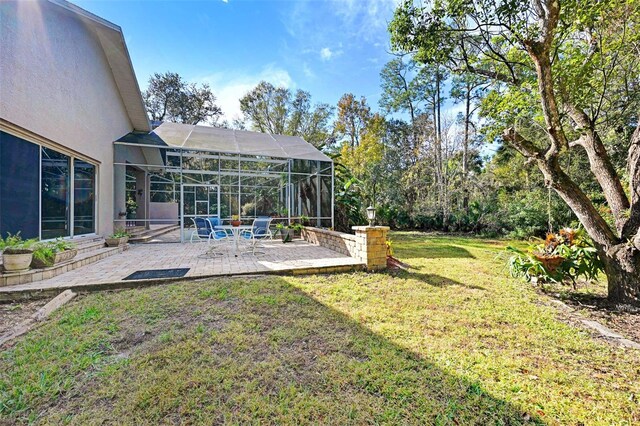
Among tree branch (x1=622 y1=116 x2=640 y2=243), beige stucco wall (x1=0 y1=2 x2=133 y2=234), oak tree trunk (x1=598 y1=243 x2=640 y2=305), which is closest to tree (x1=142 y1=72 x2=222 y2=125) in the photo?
beige stucco wall (x1=0 y1=2 x2=133 y2=234)

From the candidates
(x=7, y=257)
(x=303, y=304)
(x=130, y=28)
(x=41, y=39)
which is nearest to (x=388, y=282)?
(x=303, y=304)

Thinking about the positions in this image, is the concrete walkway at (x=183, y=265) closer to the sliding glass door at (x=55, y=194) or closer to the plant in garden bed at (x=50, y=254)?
the plant in garden bed at (x=50, y=254)

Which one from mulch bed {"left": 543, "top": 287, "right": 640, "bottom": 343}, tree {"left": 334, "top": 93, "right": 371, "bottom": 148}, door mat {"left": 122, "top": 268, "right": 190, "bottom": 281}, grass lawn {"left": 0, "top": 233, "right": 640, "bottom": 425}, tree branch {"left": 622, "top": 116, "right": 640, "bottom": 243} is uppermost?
tree {"left": 334, "top": 93, "right": 371, "bottom": 148}

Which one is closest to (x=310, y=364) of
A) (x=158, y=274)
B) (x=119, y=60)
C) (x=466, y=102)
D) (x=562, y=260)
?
(x=158, y=274)

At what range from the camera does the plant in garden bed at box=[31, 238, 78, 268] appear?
4562 mm

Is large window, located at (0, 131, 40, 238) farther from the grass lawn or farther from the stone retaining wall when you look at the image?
the stone retaining wall

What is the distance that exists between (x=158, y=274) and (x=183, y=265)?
80 cm

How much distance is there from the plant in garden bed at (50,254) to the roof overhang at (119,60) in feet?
18.5

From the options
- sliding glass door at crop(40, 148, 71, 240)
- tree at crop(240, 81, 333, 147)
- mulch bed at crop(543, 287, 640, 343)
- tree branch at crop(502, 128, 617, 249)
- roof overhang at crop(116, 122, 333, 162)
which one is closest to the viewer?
mulch bed at crop(543, 287, 640, 343)

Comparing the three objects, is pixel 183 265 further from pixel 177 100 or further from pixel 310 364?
pixel 177 100

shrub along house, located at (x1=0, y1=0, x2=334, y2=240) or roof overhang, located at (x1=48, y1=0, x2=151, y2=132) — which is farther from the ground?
roof overhang, located at (x1=48, y1=0, x2=151, y2=132)

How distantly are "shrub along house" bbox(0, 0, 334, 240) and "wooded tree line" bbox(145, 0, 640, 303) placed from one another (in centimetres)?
297

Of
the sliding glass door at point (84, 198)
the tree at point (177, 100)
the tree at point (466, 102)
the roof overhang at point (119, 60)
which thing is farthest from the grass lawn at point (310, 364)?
the tree at point (177, 100)

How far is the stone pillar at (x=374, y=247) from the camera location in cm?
588
